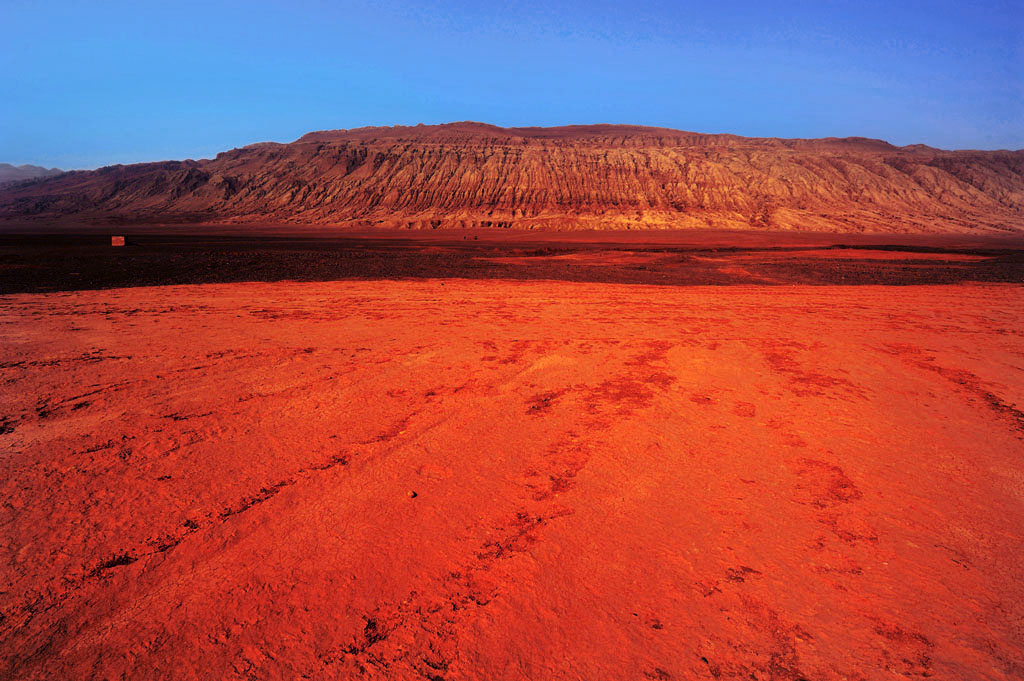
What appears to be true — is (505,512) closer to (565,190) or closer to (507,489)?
(507,489)

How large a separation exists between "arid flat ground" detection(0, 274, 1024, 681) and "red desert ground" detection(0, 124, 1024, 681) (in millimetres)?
21

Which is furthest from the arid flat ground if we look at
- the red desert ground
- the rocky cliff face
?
the rocky cliff face

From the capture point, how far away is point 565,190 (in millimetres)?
70062

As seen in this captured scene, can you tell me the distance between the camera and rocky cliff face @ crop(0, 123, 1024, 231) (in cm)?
6275

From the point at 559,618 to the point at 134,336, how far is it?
27.9ft

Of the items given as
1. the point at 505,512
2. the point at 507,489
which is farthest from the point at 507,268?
the point at 505,512

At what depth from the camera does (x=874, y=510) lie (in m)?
3.94

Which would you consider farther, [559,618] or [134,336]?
[134,336]

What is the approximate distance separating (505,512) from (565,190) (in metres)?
69.7

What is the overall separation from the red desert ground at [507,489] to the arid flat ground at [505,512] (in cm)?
2

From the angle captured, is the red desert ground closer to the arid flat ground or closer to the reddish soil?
the arid flat ground

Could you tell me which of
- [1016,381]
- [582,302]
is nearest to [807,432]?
[1016,381]

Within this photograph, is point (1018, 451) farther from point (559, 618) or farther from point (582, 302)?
point (582, 302)

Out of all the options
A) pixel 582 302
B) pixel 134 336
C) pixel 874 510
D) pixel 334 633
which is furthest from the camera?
pixel 582 302
